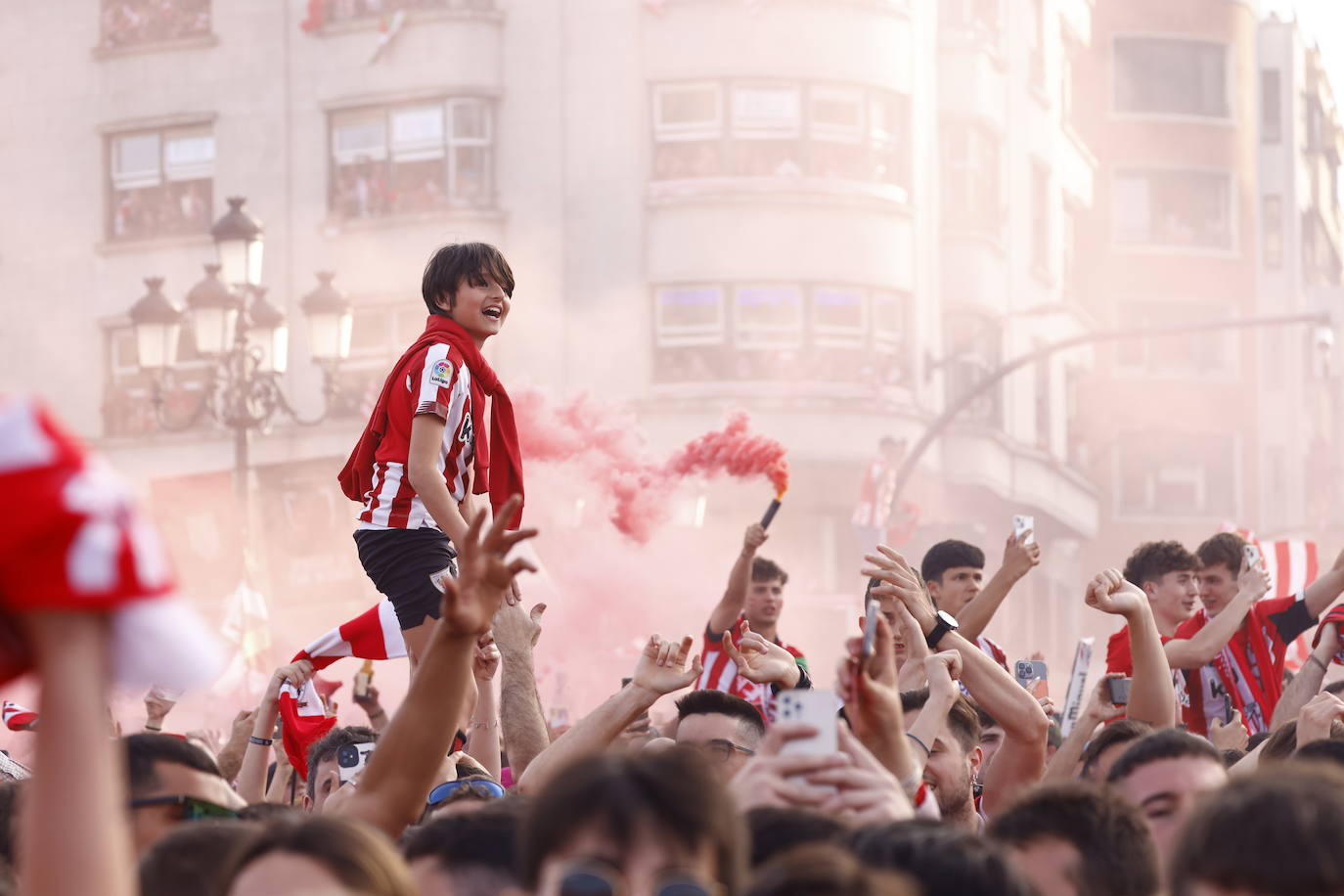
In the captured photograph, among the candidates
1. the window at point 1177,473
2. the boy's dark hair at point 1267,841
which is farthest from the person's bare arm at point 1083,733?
the window at point 1177,473

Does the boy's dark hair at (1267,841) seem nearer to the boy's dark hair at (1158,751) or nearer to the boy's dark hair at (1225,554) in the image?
the boy's dark hair at (1158,751)

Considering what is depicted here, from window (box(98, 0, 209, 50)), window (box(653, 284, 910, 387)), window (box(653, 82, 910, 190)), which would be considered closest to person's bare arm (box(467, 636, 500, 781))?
window (box(653, 284, 910, 387))

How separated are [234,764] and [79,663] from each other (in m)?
5.29

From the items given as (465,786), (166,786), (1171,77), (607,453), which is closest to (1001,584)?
(465,786)

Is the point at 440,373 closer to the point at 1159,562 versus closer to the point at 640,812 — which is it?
the point at 1159,562

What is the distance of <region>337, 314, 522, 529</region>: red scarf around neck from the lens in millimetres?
6359

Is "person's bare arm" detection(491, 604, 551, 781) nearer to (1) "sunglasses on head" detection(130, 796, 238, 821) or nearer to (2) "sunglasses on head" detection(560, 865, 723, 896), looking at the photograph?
(1) "sunglasses on head" detection(130, 796, 238, 821)

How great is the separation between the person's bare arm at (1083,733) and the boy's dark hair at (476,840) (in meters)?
2.28

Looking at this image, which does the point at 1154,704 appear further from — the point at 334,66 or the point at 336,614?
the point at 334,66

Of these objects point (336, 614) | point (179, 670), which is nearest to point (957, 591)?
point (179, 670)

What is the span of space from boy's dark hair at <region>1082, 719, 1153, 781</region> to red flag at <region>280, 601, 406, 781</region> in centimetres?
257

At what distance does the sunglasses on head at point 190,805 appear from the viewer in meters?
3.99

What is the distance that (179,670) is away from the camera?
2078mm

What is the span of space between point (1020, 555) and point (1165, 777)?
2699 mm
